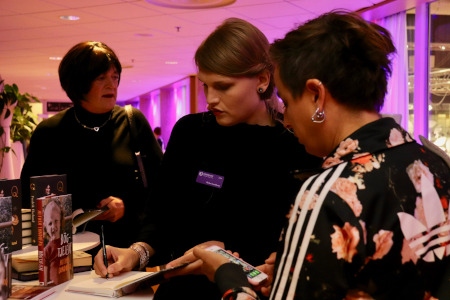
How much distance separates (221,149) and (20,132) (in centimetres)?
587

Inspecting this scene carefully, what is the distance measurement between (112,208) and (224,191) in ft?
3.34

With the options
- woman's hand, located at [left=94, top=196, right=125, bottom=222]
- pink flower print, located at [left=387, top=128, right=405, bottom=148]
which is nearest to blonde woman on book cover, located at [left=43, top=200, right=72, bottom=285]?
woman's hand, located at [left=94, top=196, right=125, bottom=222]

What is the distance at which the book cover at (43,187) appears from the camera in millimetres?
2127

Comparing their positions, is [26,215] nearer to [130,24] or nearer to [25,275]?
[25,275]

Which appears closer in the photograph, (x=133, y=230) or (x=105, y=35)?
(x=133, y=230)

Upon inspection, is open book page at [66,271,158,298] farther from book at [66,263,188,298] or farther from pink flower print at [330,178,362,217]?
pink flower print at [330,178,362,217]

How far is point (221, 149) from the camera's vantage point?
1.91m

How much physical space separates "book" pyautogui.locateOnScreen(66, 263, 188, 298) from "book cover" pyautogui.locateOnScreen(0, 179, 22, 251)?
0.62 m

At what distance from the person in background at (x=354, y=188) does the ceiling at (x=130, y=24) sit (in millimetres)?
3987

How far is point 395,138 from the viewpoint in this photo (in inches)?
42.6

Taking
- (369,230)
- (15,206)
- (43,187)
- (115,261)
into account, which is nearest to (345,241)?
(369,230)

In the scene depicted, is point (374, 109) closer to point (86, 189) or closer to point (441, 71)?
point (86, 189)

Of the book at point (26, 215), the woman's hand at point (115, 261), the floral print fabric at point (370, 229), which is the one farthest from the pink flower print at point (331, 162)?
the book at point (26, 215)

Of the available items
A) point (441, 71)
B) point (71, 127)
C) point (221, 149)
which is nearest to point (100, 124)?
point (71, 127)
